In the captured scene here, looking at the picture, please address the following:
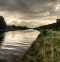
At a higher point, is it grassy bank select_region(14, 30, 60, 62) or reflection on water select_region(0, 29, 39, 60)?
grassy bank select_region(14, 30, 60, 62)

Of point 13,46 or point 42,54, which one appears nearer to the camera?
point 42,54

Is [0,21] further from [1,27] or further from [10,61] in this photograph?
[10,61]

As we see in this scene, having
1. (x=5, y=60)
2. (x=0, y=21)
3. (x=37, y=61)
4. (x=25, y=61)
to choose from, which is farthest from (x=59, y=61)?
(x=0, y=21)

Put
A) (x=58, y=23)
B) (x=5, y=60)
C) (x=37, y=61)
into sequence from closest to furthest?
1. (x=37, y=61)
2. (x=5, y=60)
3. (x=58, y=23)

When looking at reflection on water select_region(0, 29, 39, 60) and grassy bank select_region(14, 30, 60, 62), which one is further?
reflection on water select_region(0, 29, 39, 60)

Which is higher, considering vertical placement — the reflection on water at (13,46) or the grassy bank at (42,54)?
the grassy bank at (42,54)

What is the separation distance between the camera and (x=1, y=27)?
4673 inches

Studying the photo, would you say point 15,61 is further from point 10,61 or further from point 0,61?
point 0,61

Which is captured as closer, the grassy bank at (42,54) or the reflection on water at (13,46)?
the grassy bank at (42,54)

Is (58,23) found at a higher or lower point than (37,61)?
higher

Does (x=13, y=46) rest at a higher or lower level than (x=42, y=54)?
lower

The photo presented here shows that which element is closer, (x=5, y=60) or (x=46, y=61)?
(x=46, y=61)

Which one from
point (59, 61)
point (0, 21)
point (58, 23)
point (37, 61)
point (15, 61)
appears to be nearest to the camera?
point (59, 61)

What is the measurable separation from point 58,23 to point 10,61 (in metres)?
92.0
